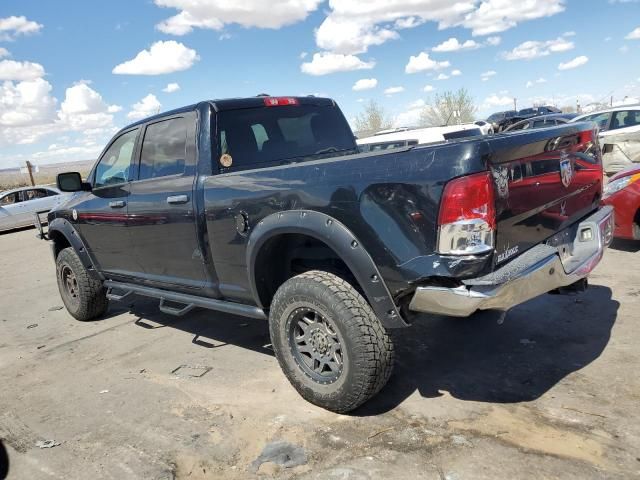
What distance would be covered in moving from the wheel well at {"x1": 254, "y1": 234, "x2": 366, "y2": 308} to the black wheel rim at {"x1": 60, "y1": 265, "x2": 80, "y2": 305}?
307 centimetres

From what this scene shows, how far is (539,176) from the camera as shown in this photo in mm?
2977

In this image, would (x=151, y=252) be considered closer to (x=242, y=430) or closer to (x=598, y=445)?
(x=242, y=430)

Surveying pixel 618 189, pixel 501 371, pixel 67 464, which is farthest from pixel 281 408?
pixel 618 189

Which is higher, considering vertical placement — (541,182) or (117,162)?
(117,162)

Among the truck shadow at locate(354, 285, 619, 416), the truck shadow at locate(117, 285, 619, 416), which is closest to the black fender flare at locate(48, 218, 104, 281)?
the truck shadow at locate(117, 285, 619, 416)

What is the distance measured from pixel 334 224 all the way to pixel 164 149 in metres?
2.05

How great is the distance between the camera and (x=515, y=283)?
8.59 ft

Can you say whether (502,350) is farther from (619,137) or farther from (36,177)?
(36,177)

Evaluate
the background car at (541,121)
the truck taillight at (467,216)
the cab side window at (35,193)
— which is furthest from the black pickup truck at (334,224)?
the cab side window at (35,193)

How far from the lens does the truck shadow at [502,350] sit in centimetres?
335

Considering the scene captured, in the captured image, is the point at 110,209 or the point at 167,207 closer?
the point at 167,207

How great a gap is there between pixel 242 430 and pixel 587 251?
2.39m

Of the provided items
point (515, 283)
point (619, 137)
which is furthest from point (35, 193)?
point (515, 283)

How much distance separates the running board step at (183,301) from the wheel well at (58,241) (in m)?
0.99
